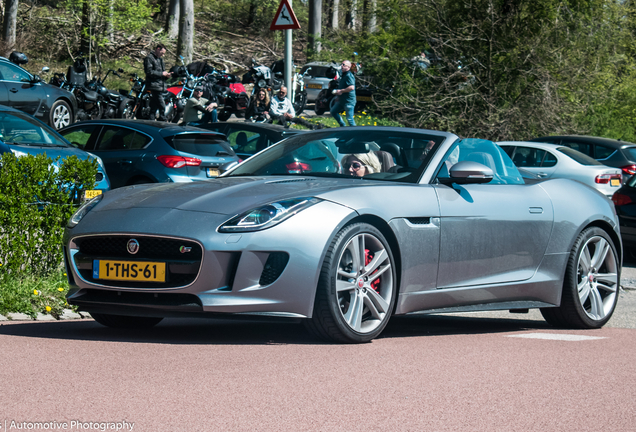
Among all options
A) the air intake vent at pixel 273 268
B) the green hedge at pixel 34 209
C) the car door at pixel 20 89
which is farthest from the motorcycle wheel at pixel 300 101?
the air intake vent at pixel 273 268

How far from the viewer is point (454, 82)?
23.6m

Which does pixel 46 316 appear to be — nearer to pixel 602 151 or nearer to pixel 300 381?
pixel 300 381

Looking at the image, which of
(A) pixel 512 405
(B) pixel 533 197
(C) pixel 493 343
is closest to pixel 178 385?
(A) pixel 512 405

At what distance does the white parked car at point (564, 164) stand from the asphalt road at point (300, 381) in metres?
10.6

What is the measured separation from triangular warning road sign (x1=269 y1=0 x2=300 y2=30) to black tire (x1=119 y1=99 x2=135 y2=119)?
353 inches

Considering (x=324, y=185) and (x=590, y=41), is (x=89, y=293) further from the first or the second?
(x=590, y=41)

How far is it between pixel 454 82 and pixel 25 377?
20.4m

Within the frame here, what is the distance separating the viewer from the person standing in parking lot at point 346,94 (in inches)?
811

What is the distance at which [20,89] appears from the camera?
702 inches

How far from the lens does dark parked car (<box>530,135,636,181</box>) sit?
16891 millimetres

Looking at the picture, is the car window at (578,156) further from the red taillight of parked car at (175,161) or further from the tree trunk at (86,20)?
the tree trunk at (86,20)

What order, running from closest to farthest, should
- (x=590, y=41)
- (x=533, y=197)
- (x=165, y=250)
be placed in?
(x=165, y=250) < (x=533, y=197) < (x=590, y=41)

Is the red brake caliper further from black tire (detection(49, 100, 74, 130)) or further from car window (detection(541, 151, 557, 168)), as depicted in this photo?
black tire (detection(49, 100, 74, 130))

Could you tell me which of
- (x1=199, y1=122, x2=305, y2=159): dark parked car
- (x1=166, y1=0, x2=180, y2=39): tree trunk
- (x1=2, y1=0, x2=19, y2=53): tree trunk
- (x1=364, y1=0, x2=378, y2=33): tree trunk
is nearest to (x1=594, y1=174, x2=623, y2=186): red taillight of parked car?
(x1=199, y1=122, x2=305, y2=159): dark parked car
